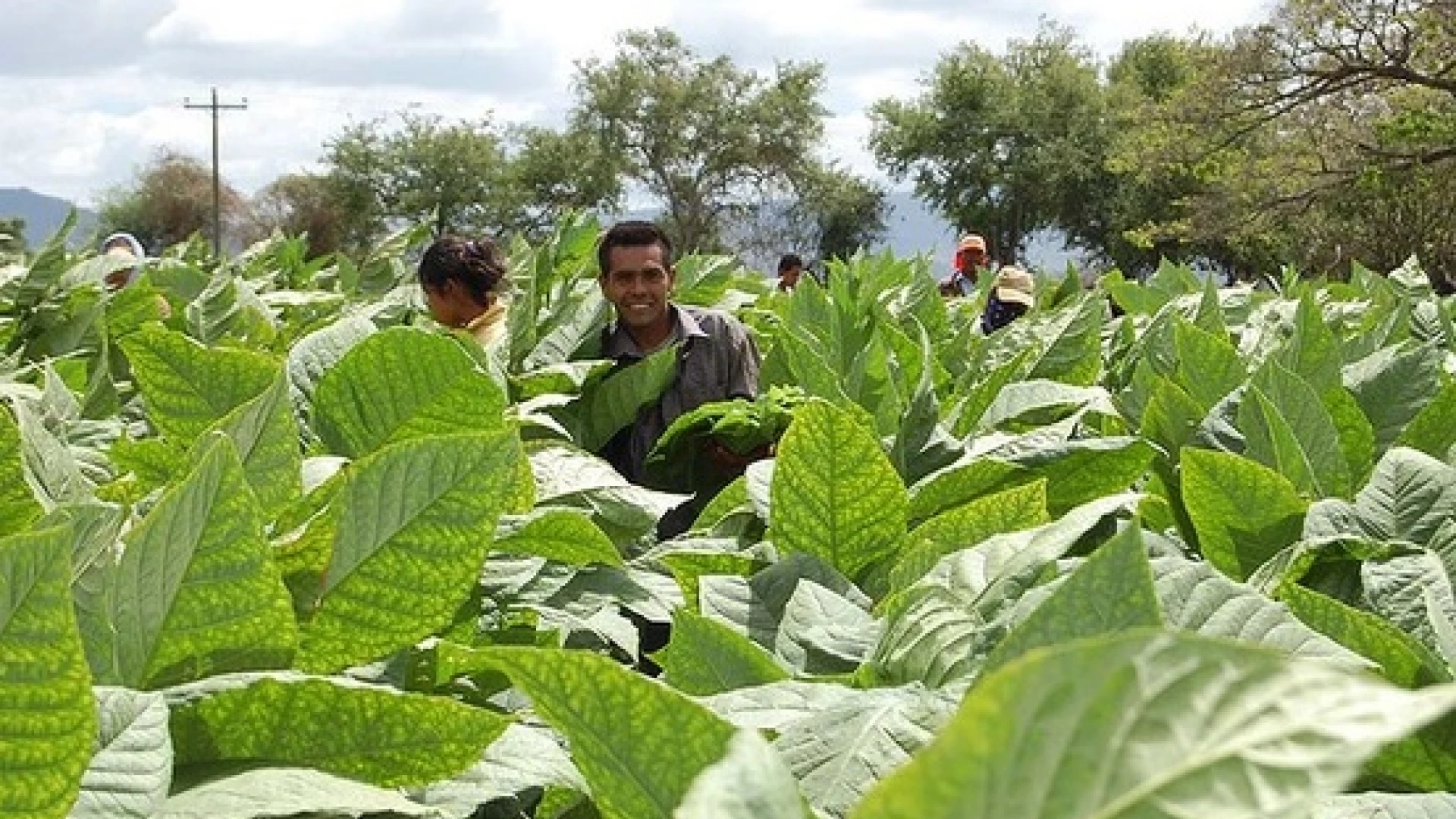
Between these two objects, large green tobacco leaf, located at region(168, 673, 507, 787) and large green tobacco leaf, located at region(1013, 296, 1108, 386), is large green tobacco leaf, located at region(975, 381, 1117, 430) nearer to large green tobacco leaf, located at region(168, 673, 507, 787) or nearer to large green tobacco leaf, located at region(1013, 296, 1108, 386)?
large green tobacco leaf, located at region(1013, 296, 1108, 386)

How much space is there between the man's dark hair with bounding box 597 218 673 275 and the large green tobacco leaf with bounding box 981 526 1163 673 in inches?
160

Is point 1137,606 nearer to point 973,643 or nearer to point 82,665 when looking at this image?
point 973,643

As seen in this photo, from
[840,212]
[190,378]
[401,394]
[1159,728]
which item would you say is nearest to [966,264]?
[190,378]

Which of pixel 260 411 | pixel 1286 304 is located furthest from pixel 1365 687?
pixel 1286 304

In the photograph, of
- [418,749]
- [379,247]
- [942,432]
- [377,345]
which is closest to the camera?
[418,749]

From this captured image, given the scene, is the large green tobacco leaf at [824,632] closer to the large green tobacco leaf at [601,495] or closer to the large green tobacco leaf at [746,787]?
the large green tobacco leaf at [601,495]

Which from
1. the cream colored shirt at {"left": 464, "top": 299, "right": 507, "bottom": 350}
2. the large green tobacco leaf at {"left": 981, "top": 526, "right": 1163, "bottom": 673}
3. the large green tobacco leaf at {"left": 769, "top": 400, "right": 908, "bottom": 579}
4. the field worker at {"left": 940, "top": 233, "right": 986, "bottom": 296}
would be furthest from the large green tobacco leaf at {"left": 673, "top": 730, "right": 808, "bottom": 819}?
the field worker at {"left": 940, "top": 233, "right": 986, "bottom": 296}

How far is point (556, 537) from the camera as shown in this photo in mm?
1627

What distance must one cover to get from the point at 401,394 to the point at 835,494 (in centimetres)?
42

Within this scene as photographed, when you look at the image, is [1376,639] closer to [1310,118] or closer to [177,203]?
[1310,118]

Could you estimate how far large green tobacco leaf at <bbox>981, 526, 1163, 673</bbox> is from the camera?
2.97 ft

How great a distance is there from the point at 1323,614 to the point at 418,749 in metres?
0.65

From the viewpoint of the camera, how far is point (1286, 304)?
5098 millimetres

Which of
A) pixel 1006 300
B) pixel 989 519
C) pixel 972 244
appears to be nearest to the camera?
pixel 989 519
